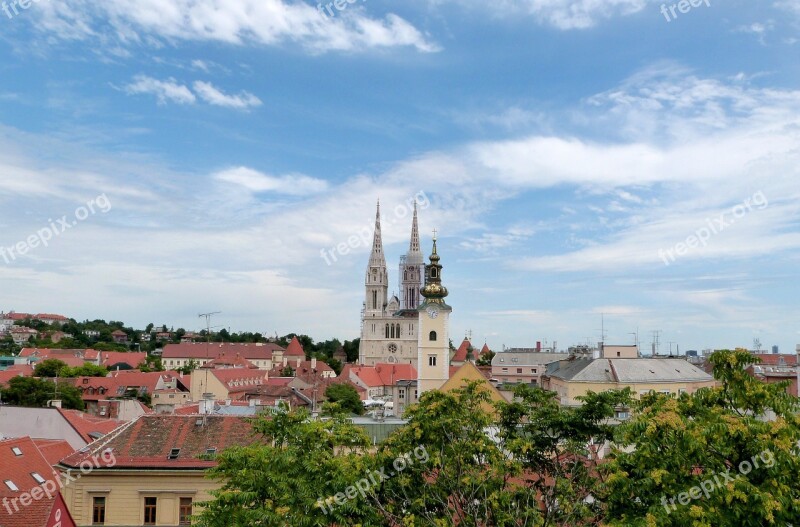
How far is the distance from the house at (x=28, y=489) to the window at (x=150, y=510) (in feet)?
10.1

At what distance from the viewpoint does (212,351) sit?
15000 centimetres

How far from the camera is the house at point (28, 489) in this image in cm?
2270

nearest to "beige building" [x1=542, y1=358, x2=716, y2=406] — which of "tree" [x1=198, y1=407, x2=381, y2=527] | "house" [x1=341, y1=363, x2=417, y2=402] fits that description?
"tree" [x1=198, y1=407, x2=381, y2=527]

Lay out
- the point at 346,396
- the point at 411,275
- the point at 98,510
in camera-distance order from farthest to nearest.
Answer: the point at 411,275 → the point at 346,396 → the point at 98,510

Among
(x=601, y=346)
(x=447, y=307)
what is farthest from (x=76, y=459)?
(x=601, y=346)

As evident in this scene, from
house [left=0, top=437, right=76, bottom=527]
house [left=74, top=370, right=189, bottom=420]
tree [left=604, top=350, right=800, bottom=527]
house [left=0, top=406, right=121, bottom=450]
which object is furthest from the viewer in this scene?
house [left=74, top=370, right=189, bottom=420]

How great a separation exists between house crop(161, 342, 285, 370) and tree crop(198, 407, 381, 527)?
411ft

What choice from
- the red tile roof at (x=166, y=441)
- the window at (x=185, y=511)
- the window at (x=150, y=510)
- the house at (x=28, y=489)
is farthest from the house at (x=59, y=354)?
the window at (x=185, y=511)

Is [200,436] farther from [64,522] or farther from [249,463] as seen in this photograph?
[249,463]

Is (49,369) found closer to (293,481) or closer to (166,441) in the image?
(166,441)

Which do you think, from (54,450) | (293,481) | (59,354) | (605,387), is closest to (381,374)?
(59,354)

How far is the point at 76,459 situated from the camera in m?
24.4

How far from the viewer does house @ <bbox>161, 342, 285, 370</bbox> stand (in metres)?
145

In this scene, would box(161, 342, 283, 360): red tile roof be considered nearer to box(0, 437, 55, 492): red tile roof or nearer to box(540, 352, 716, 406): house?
box(540, 352, 716, 406): house
